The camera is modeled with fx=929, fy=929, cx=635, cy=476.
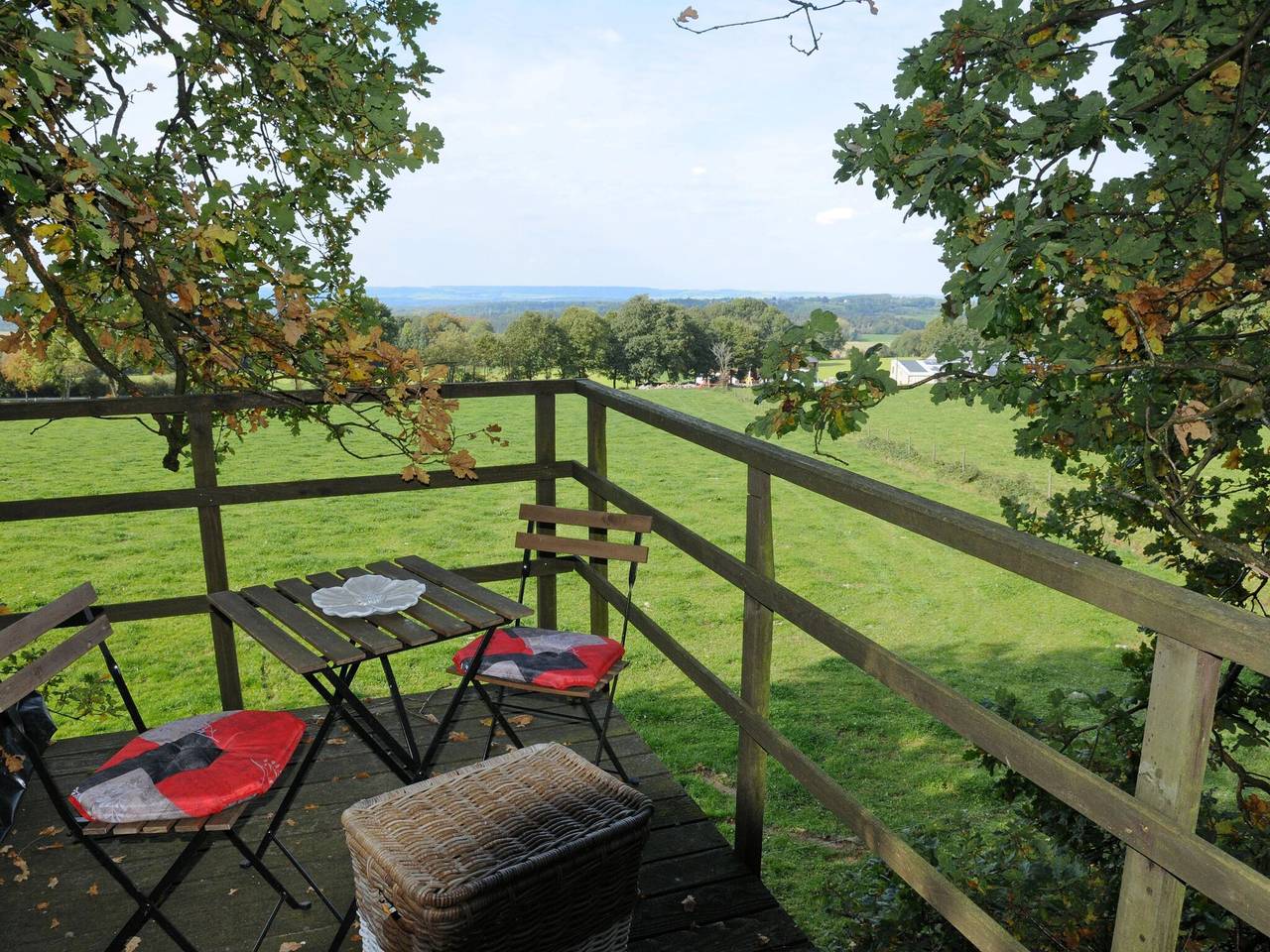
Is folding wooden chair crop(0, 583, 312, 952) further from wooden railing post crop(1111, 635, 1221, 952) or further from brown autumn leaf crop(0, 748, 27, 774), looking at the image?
wooden railing post crop(1111, 635, 1221, 952)

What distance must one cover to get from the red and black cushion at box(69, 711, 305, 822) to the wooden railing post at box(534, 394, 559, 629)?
156 cm

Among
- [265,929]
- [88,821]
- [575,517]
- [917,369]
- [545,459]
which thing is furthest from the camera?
[545,459]

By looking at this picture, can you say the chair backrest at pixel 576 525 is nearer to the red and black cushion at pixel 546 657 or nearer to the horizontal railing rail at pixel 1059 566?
the red and black cushion at pixel 546 657

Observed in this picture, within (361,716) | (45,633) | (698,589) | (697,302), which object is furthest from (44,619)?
(697,302)

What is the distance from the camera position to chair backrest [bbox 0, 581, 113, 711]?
1857 millimetres

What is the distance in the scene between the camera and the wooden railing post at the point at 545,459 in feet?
12.1

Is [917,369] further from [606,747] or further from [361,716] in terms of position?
[361,716]

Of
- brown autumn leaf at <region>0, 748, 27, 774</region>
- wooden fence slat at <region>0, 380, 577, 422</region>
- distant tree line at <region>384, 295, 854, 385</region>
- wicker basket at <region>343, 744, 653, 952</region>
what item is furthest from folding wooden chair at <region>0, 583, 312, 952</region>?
distant tree line at <region>384, 295, 854, 385</region>

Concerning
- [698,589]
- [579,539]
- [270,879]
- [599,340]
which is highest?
[579,539]

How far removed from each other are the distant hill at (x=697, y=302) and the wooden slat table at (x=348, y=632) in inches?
45.1

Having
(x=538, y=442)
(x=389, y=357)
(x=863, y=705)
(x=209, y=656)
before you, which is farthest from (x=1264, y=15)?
(x=209, y=656)

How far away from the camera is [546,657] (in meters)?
2.77

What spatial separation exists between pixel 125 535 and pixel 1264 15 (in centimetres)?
1628

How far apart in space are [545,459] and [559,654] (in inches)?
43.9
